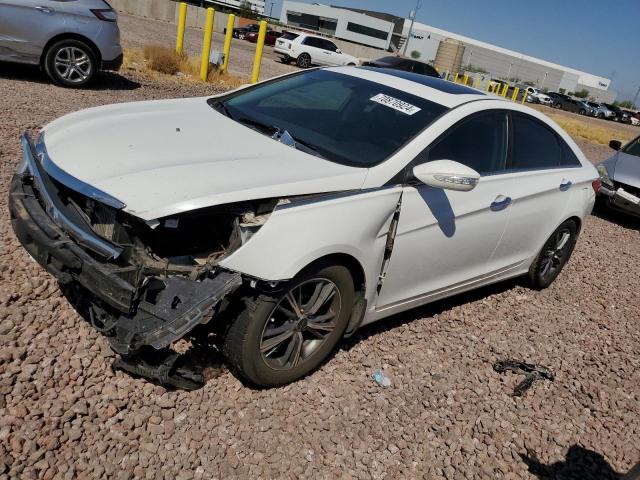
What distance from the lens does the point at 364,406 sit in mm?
3285

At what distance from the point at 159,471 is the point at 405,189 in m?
2.00

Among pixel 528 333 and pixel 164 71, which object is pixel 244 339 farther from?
pixel 164 71

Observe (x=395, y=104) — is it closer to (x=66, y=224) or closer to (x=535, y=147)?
(x=535, y=147)

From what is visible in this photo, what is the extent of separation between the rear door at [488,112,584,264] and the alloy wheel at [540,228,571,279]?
12.2 inches

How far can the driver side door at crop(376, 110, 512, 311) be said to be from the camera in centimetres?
346

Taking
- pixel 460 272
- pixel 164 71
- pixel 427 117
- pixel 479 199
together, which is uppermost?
pixel 427 117

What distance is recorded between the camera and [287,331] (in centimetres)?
310

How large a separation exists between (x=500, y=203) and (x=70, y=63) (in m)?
7.56

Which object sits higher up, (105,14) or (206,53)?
(105,14)

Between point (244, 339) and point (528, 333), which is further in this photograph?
point (528, 333)

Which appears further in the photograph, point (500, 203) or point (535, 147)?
point (535, 147)

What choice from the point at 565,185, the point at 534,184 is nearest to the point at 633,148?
the point at 565,185

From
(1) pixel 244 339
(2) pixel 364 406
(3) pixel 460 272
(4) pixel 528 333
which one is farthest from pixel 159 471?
(4) pixel 528 333

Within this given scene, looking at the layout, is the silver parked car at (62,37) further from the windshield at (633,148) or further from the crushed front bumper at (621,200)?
the windshield at (633,148)
